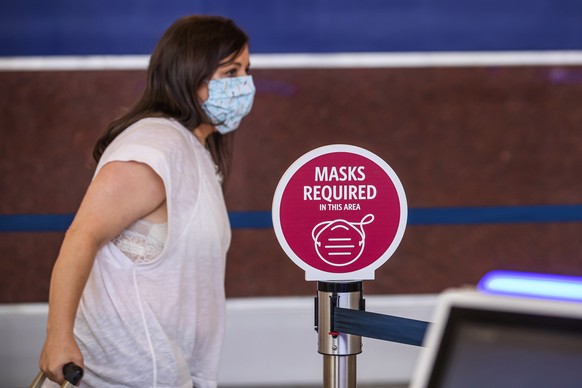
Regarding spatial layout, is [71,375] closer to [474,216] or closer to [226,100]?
[226,100]

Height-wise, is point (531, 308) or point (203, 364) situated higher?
point (531, 308)

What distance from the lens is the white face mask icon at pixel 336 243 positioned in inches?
51.8

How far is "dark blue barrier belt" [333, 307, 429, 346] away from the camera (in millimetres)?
1258

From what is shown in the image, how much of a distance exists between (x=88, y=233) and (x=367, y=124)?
7.59ft

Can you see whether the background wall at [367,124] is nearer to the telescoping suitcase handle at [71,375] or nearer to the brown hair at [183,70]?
the brown hair at [183,70]

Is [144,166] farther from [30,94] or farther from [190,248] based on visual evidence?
[30,94]

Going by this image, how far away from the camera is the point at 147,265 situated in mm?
1812

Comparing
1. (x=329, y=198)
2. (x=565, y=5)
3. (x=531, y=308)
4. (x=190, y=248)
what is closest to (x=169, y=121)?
(x=190, y=248)

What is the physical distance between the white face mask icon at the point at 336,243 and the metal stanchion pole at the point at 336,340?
37 mm

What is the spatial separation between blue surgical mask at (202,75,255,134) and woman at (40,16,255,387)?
0.54 feet

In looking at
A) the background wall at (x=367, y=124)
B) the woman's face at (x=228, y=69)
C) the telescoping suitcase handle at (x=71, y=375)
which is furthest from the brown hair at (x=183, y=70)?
the background wall at (x=367, y=124)

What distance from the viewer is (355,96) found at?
12.7ft

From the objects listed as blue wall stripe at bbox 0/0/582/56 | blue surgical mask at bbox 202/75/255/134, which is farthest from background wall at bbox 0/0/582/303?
blue surgical mask at bbox 202/75/255/134

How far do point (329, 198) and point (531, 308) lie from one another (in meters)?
0.61
